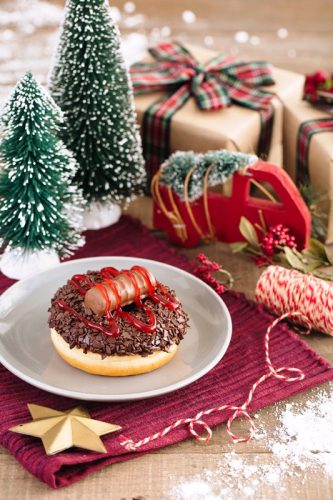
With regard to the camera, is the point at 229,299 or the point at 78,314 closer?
the point at 78,314

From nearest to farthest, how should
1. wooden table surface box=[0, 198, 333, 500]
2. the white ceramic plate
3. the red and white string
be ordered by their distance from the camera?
wooden table surface box=[0, 198, 333, 500] < the white ceramic plate < the red and white string

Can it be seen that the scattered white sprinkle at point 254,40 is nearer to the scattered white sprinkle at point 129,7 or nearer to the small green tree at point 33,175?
the scattered white sprinkle at point 129,7

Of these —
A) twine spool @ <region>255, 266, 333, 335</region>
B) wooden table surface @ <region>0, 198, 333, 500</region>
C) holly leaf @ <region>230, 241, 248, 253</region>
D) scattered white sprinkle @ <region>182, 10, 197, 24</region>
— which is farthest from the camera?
scattered white sprinkle @ <region>182, 10, 197, 24</region>

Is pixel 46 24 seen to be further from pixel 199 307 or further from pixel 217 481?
pixel 217 481

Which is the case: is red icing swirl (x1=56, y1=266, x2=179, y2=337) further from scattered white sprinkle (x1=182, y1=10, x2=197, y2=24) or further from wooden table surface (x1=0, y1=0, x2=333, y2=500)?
scattered white sprinkle (x1=182, y1=10, x2=197, y2=24)

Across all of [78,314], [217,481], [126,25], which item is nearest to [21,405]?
[78,314]

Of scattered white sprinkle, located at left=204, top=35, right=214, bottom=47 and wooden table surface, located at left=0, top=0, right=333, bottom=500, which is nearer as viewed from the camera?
wooden table surface, located at left=0, top=0, right=333, bottom=500

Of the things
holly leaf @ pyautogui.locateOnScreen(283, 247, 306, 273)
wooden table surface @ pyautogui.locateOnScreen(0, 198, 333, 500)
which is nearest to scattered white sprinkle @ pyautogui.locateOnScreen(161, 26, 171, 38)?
holly leaf @ pyautogui.locateOnScreen(283, 247, 306, 273)
